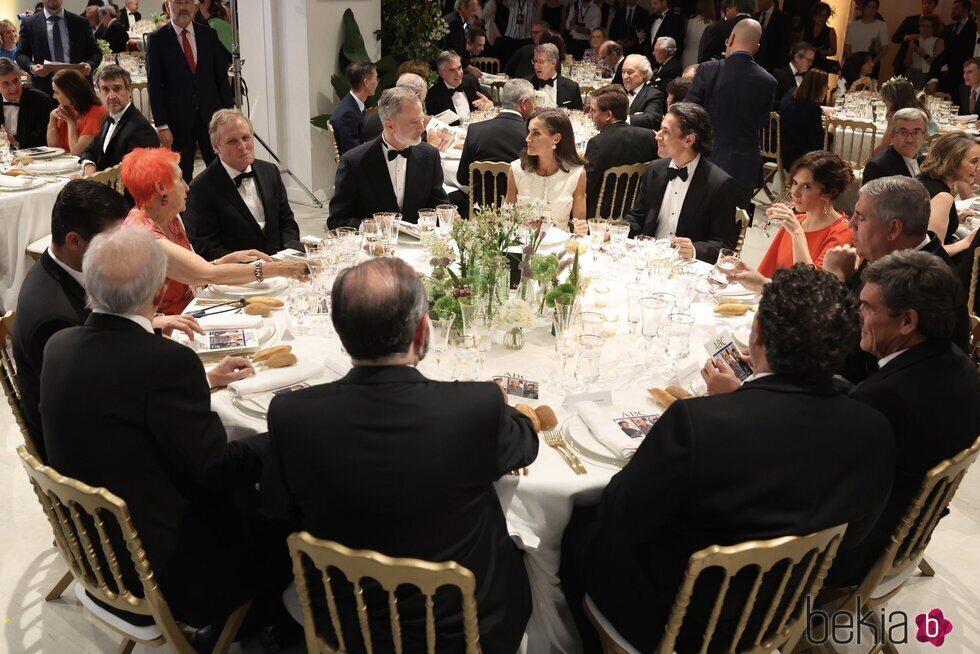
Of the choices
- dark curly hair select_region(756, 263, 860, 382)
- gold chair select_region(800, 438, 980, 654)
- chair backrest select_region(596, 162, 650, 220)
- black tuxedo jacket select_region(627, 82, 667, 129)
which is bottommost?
gold chair select_region(800, 438, 980, 654)

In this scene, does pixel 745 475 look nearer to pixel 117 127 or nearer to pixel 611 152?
pixel 611 152

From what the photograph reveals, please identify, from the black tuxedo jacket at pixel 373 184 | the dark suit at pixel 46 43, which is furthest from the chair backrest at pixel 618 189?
the dark suit at pixel 46 43

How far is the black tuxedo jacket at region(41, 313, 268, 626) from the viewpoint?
215 cm

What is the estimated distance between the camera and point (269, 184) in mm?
4527

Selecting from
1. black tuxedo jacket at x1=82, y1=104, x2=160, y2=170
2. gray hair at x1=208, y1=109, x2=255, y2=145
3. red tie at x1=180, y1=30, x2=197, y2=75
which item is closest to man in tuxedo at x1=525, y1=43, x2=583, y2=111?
red tie at x1=180, y1=30, x2=197, y2=75

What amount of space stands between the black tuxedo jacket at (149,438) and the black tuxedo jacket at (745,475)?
114 cm

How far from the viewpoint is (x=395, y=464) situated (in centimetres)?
187

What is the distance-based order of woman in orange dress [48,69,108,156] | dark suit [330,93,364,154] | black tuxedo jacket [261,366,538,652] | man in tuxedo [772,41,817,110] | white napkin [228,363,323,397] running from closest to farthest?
1. black tuxedo jacket [261,366,538,652]
2. white napkin [228,363,323,397]
3. woman in orange dress [48,69,108,156]
4. dark suit [330,93,364,154]
5. man in tuxedo [772,41,817,110]

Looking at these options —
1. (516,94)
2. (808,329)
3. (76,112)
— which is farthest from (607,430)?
(76,112)

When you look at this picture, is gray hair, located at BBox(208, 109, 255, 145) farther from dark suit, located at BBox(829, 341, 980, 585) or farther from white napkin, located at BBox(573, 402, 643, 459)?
dark suit, located at BBox(829, 341, 980, 585)

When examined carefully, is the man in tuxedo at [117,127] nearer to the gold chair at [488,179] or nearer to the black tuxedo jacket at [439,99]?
the gold chair at [488,179]

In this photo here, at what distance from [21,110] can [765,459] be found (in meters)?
6.64

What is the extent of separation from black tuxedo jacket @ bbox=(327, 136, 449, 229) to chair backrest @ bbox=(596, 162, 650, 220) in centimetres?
128

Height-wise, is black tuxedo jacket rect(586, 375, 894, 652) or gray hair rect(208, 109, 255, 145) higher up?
gray hair rect(208, 109, 255, 145)
